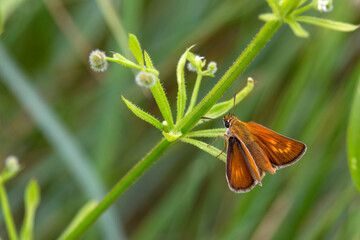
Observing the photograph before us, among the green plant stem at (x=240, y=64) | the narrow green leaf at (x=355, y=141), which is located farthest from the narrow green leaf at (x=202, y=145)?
the narrow green leaf at (x=355, y=141)

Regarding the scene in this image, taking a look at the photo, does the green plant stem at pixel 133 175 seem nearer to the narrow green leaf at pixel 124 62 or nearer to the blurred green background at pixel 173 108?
the narrow green leaf at pixel 124 62

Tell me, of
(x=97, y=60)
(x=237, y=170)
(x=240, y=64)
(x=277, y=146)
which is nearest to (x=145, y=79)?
(x=97, y=60)

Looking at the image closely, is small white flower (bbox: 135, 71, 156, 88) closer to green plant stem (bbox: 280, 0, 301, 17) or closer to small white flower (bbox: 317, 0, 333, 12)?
green plant stem (bbox: 280, 0, 301, 17)

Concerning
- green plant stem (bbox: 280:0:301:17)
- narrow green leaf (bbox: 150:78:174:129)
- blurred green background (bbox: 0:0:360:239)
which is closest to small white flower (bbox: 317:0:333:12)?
green plant stem (bbox: 280:0:301:17)

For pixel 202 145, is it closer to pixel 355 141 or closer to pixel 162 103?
pixel 162 103

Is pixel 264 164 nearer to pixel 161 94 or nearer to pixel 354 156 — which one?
pixel 354 156
